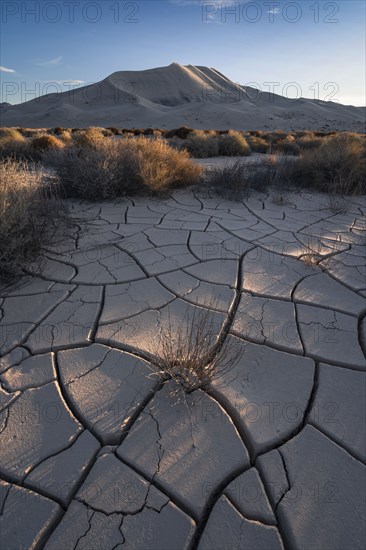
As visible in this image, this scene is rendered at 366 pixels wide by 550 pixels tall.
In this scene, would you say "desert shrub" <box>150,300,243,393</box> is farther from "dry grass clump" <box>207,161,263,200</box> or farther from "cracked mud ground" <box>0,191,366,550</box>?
"dry grass clump" <box>207,161,263,200</box>

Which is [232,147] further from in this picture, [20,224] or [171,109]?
[171,109]

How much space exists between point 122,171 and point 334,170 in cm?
366

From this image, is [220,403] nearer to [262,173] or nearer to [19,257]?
[19,257]

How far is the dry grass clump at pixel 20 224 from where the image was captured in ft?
8.45

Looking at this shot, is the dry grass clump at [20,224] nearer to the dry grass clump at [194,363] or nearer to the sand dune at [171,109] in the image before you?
the dry grass clump at [194,363]

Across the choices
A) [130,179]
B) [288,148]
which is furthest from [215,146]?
[130,179]

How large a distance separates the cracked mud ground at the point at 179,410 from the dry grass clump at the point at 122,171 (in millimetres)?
1795

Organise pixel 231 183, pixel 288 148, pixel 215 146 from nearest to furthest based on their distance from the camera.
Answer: pixel 231 183 < pixel 215 146 < pixel 288 148

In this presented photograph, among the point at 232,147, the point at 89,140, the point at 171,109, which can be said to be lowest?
the point at 89,140

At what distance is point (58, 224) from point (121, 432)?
2.63 meters

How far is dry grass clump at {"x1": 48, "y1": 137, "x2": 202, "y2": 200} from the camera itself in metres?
4.44

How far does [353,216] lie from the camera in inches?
175

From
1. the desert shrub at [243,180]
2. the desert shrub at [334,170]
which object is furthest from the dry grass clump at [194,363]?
the desert shrub at [334,170]

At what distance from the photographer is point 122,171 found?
473 centimetres
